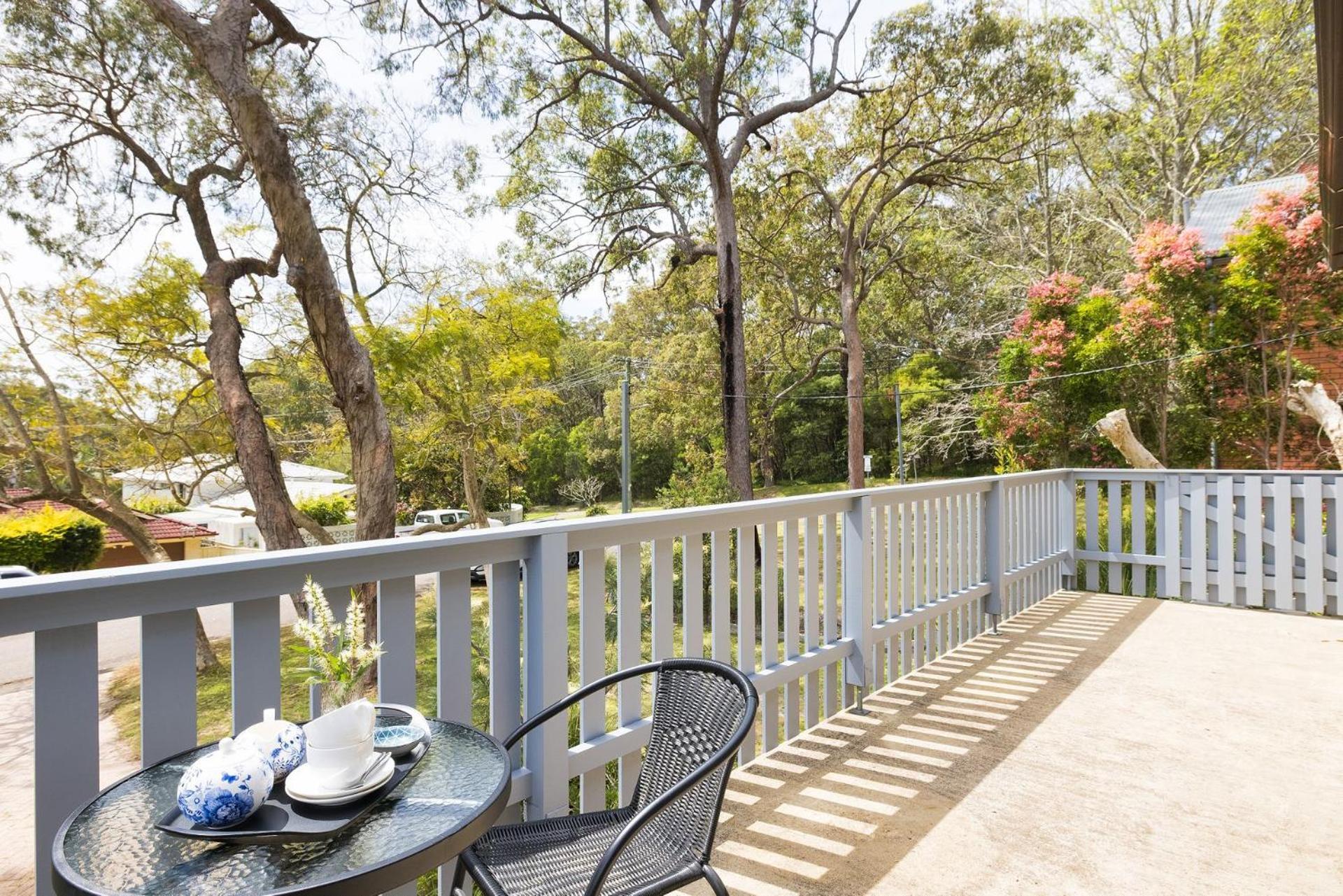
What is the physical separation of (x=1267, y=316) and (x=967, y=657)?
7.10 m

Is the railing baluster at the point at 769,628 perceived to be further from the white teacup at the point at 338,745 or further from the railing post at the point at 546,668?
the white teacup at the point at 338,745

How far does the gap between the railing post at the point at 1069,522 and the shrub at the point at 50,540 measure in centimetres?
1328

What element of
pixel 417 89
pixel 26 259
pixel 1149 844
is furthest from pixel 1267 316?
pixel 26 259

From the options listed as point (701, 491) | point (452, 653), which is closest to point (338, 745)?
point (452, 653)

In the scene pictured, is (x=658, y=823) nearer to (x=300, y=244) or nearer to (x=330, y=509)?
(x=300, y=244)

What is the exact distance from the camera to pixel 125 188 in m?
10.3

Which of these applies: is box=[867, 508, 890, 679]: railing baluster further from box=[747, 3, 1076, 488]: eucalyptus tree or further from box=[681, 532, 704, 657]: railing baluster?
box=[747, 3, 1076, 488]: eucalyptus tree

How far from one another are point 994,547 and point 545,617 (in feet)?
11.3

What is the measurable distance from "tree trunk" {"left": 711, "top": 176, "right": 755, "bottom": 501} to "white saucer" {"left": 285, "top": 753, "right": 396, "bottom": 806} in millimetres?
10400

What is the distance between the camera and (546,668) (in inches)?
74.6

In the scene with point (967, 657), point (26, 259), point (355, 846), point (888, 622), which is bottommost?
point (967, 657)

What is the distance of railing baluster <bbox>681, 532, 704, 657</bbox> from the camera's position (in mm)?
2402

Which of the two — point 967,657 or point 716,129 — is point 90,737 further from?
point 716,129

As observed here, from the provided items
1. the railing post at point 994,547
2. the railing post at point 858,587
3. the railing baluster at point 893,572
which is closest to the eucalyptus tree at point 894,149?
the railing post at point 994,547
